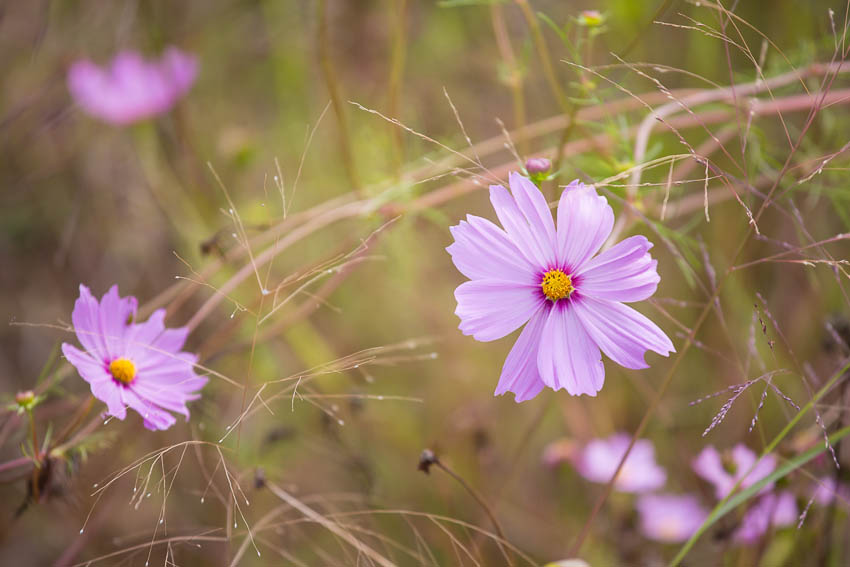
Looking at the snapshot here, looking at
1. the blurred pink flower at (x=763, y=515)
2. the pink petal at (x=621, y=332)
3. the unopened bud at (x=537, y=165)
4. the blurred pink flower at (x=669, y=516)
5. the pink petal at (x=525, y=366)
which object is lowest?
the blurred pink flower at (x=669, y=516)

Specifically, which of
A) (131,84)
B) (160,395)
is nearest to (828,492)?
(160,395)

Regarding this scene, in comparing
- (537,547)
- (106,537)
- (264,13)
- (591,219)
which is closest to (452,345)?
(537,547)

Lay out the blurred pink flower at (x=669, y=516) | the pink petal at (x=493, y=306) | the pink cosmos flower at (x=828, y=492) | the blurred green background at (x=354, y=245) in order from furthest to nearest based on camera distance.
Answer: the blurred green background at (x=354, y=245) < the blurred pink flower at (x=669, y=516) < the pink cosmos flower at (x=828, y=492) < the pink petal at (x=493, y=306)

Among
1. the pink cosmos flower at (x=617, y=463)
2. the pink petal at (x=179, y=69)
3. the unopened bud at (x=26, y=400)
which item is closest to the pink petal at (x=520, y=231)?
the unopened bud at (x=26, y=400)

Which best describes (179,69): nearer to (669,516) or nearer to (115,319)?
(115,319)

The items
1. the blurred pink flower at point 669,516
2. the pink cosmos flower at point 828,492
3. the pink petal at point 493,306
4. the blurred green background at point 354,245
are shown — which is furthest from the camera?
the blurred green background at point 354,245

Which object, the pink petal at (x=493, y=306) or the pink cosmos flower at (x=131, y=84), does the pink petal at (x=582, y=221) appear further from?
the pink cosmos flower at (x=131, y=84)

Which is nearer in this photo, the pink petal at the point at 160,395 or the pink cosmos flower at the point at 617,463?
the pink petal at the point at 160,395
